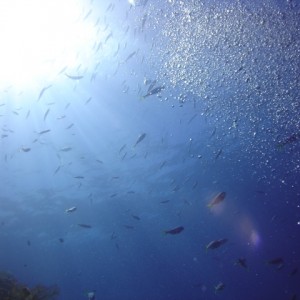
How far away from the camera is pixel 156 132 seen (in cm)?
2270

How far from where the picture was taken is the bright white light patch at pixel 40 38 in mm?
12288

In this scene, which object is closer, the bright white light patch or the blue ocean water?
the blue ocean water

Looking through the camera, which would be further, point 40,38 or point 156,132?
point 156,132

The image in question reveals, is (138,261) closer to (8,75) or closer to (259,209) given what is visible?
(259,209)

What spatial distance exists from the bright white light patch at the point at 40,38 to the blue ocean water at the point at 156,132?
42cm

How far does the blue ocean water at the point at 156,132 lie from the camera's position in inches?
474

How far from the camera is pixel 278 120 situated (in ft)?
59.6

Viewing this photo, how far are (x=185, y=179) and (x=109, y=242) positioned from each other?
83.3 ft

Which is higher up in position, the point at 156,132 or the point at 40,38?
the point at 156,132

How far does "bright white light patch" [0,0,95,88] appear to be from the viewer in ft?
40.3

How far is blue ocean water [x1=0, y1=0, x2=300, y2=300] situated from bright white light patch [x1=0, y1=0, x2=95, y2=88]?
422 millimetres

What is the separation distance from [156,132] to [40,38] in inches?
424

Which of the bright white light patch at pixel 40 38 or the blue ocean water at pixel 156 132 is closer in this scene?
the blue ocean water at pixel 156 132

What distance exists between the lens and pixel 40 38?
13992mm
